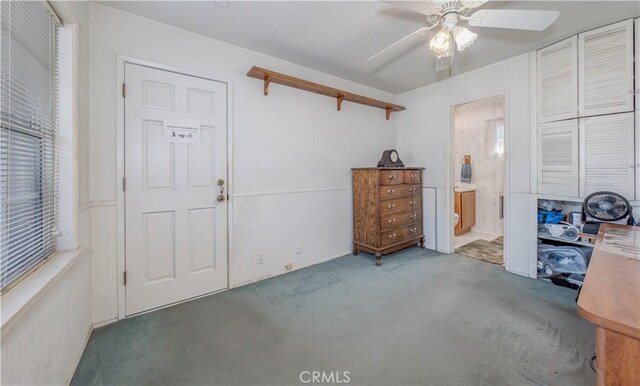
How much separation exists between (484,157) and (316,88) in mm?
3630

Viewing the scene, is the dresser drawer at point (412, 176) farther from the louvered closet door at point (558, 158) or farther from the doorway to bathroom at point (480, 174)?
the louvered closet door at point (558, 158)

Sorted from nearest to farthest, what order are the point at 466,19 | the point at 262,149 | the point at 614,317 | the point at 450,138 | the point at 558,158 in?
the point at 614,317 < the point at 466,19 < the point at 558,158 < the point at 262,149 < the point at 450,138

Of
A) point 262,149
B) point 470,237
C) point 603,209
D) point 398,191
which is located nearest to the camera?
point 603,209

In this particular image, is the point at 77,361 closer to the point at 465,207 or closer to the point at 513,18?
the point at 513,18

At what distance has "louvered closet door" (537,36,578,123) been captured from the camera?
2.41m

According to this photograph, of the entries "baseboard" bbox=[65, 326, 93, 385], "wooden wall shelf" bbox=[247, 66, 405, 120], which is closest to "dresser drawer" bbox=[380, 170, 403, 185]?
"wooden wall shelf" bbox=[247, 66, 405, 120]

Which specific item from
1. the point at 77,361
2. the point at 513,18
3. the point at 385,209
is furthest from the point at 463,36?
the point at 77,361

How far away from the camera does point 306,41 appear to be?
2.43 meters

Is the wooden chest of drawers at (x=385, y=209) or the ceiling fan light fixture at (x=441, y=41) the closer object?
the ceiling fan light fixture at (x=441, y=41)

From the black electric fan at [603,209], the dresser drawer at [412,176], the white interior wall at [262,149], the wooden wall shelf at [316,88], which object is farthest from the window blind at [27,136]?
the black electric fan at [603,209]

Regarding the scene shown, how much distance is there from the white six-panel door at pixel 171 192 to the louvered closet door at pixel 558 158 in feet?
10.5

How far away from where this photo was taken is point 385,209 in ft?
10.4

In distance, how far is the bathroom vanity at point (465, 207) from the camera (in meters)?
4.53

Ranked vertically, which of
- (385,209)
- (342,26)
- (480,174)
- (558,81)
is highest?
(342,26)
